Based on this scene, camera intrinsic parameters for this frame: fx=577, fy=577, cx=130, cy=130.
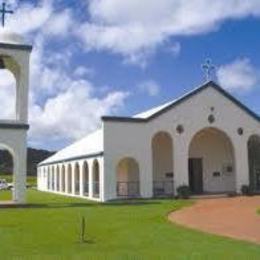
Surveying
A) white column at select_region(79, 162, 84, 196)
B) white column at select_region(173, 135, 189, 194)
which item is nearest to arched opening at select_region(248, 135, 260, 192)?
white column at select_region(173, 135, 189, 194)

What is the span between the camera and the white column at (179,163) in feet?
108

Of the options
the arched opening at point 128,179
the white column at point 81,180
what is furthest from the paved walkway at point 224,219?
the white column at point 81,180

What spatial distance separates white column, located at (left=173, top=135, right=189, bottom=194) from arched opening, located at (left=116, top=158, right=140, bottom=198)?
2.24 meters

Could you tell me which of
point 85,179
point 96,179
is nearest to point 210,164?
point 96,179

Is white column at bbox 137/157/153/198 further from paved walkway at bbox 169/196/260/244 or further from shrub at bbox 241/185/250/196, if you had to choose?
paved walkway at bbox 169/196/260/244

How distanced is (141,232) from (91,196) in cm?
1784

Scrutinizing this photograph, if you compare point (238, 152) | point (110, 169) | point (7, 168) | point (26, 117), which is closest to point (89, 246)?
point (26, 117)

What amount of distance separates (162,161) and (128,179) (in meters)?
2.38

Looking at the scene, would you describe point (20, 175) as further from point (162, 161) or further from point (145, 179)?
point (162, 161)

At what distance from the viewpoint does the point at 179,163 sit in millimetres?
33094

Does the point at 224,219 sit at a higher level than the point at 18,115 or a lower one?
lower

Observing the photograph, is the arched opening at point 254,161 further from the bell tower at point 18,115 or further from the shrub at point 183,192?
the bell tower at point 18,115

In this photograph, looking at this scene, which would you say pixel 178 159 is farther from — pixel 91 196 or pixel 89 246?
pixel 89 246

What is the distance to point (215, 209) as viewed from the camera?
78.8ft
